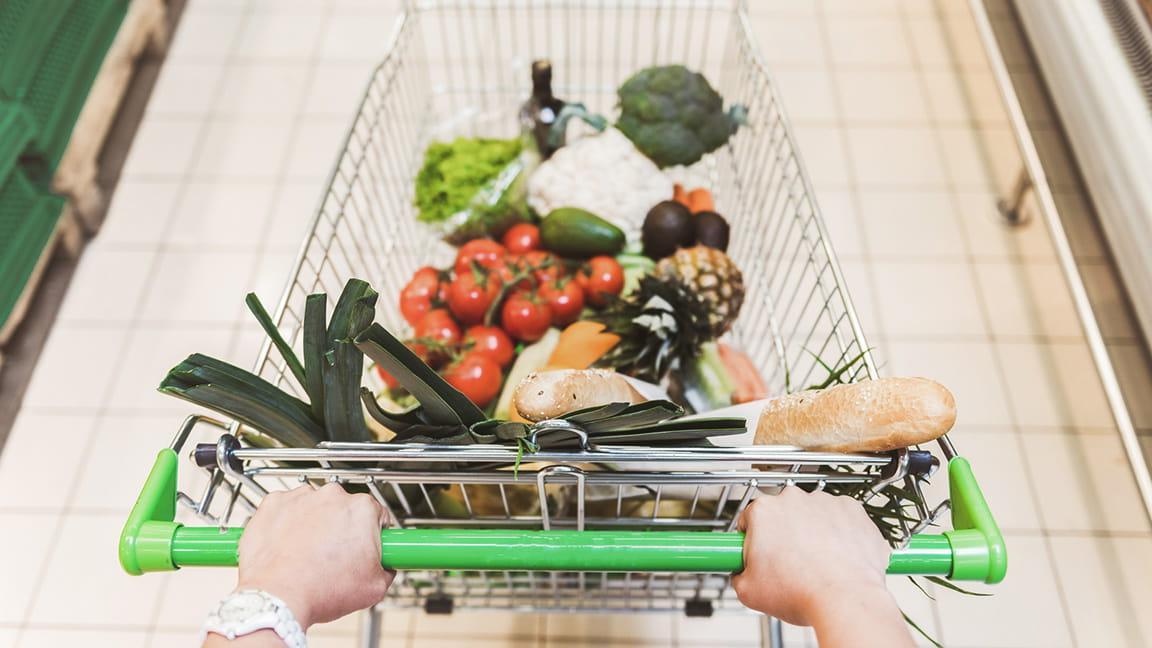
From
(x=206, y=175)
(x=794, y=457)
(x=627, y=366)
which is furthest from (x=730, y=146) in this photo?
(x=206, y=175)

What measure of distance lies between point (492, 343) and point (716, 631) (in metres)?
0.69

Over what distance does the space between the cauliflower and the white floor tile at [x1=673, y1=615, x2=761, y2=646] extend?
70cm

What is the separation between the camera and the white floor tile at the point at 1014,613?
4.83ft

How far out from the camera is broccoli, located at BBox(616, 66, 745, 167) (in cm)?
143

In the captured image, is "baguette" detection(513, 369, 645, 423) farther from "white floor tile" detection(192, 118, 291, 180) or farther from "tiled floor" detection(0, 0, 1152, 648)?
"white floor tile" detection(192, 118, 291, 180)

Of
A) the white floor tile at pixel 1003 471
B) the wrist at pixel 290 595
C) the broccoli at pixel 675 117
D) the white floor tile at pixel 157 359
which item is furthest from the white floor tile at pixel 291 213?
the white floor tile at pixel 1003 471

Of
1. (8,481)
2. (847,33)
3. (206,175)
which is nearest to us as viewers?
(8,481)

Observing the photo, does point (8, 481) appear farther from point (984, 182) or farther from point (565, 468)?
point (984, 182)

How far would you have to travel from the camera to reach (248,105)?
2.26 m

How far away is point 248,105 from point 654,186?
138cm

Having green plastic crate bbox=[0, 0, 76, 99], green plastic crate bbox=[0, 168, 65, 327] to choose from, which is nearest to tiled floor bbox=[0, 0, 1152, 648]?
green plastic crate bbox=[0, 168, 65, 327]

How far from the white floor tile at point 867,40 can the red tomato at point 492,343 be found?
1.57 metres

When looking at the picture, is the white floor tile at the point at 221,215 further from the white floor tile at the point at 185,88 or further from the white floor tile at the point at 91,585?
the white floor tile at the point at 91,585

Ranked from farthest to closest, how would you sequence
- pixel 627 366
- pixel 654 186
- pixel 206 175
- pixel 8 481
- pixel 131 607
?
pixel 206 175, pixel 8 481, pixel 131 607, pixel 654 186, pixel 627 366
